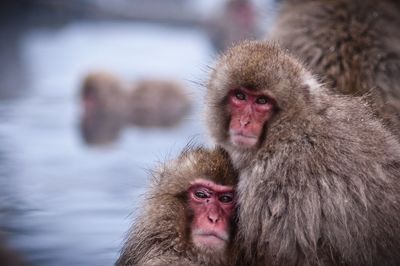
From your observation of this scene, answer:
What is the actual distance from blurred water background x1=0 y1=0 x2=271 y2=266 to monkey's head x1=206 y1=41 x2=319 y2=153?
0.34m

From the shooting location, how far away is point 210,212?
331 cm

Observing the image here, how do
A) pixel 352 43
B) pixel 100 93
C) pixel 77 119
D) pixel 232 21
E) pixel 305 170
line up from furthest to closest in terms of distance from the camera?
pixel 232 21 < pixel 100 93 < pixel 77 119 < pixel 352 43 < pixel 305 170

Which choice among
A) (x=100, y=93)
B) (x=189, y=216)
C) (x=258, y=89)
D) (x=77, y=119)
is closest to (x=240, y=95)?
(x=258, y=89)

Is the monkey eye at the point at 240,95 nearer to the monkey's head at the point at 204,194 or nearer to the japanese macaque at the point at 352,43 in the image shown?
the monkey's head at the point at 204,194

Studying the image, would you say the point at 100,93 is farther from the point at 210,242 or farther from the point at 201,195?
the point at 210,242

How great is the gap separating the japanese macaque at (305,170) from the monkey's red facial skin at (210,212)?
77mm

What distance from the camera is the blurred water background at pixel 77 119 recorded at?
13.3 feet

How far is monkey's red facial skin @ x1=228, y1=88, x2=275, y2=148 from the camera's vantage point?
10.7 ft

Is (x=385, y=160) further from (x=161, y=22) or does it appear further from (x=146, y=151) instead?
(x=161, y=22)

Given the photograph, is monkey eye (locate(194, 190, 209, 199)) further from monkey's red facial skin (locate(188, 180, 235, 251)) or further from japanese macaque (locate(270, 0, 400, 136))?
japanese macaque (locate(270, 0, 400, 136))

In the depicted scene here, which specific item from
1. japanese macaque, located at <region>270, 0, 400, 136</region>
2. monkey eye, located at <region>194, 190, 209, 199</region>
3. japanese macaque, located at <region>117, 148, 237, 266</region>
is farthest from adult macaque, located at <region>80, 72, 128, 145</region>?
monkey eye, located at <region>194, 190, 209, 199</region>

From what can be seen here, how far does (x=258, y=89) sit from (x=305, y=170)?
36 cm

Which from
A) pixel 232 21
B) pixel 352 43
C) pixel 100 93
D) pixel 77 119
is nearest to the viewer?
pixel 352 43

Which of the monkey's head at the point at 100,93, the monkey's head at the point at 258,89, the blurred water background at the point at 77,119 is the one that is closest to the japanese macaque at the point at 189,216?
the monkey's head at the point at 258,89
